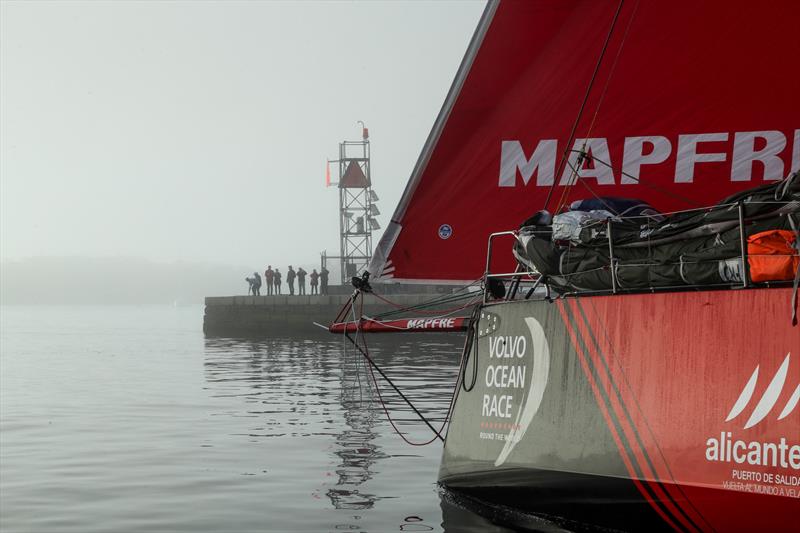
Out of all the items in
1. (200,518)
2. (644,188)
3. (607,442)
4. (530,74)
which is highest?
(530,74)

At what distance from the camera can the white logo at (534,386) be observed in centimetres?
864

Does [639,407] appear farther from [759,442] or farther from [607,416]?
[759,442]

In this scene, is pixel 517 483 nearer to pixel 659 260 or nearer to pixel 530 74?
pixel 659 260

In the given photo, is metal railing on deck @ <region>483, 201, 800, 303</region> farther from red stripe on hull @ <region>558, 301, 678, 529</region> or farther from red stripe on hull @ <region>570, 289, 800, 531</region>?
red stripe on hull @ <region>558, 301, 678, 529</region>

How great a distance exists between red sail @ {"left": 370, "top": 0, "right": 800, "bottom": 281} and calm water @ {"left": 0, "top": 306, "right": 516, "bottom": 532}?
2.16 metres

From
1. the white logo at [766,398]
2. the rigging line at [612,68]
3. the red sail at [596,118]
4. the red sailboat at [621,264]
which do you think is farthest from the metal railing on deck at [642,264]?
the rigging line at [612,68]

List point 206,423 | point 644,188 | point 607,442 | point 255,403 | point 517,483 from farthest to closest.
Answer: point 255,403 < point 206,423 < point 644,188 < point 517,483 < point 607,442

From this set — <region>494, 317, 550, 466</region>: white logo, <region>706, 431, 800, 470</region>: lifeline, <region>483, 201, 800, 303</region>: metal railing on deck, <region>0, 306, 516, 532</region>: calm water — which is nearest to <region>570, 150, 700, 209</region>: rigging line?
<region>483, 201, 800, 303</region>: metal railing on deck

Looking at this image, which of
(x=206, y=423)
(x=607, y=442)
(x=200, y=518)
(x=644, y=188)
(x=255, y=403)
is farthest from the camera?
Result: (x=255, y=403)

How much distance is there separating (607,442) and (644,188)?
337 centimetres

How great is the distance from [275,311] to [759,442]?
42692 mm

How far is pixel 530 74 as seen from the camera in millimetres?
10711

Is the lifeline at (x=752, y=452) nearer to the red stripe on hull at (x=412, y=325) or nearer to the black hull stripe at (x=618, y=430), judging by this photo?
the black hull stripe at (x=618, y=430)

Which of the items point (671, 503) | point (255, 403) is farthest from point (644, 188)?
point (255, 403)
